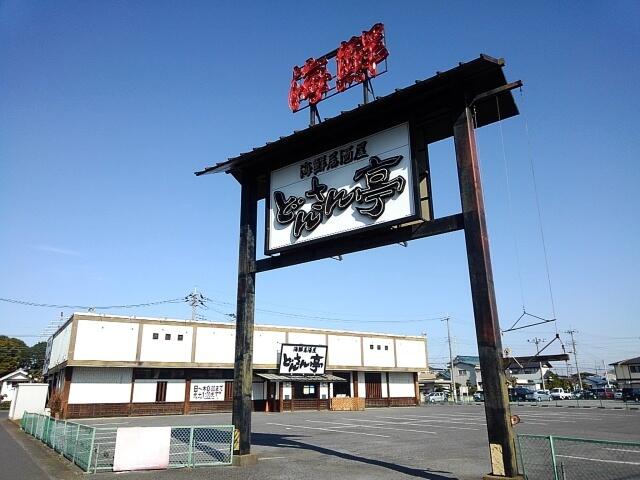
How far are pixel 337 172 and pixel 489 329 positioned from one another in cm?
618

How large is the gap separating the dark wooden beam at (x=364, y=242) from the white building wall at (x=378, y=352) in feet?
107

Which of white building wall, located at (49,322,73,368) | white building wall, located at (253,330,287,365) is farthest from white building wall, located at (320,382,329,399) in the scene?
white building wall, located at (49,322,73,368)

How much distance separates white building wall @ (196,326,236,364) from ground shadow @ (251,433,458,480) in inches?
663

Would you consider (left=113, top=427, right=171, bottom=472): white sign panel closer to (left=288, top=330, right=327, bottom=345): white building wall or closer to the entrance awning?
the entrance awning

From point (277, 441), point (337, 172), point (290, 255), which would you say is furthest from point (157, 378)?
point (337, 172)

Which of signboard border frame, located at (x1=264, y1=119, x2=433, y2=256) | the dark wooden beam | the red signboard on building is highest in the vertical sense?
the red signboard on building

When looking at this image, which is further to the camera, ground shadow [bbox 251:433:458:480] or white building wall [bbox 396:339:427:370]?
white building wall [bbox 396:339:427:370]

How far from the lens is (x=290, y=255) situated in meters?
Result: 13.9

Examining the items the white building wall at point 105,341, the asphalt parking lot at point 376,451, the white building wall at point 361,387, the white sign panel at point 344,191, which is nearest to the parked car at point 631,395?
the white building wall at point 361,387

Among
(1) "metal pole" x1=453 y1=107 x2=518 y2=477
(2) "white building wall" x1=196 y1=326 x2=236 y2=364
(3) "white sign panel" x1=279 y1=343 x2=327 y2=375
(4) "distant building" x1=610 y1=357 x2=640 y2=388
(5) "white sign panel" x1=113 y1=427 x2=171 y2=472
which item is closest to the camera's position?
(1) "metal pole" x1=453 y1=107 x2=518 y2=477

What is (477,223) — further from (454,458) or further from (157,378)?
(157,378)

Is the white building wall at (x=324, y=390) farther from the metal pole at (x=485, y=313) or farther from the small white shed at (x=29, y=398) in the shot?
the metal pole at (x=485, y=313)

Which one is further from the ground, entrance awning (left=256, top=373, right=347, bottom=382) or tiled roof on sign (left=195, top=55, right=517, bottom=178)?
tiled roof on sign (left=195, top=55, right=517, bottom=178)

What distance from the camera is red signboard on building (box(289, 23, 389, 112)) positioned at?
13.5m
